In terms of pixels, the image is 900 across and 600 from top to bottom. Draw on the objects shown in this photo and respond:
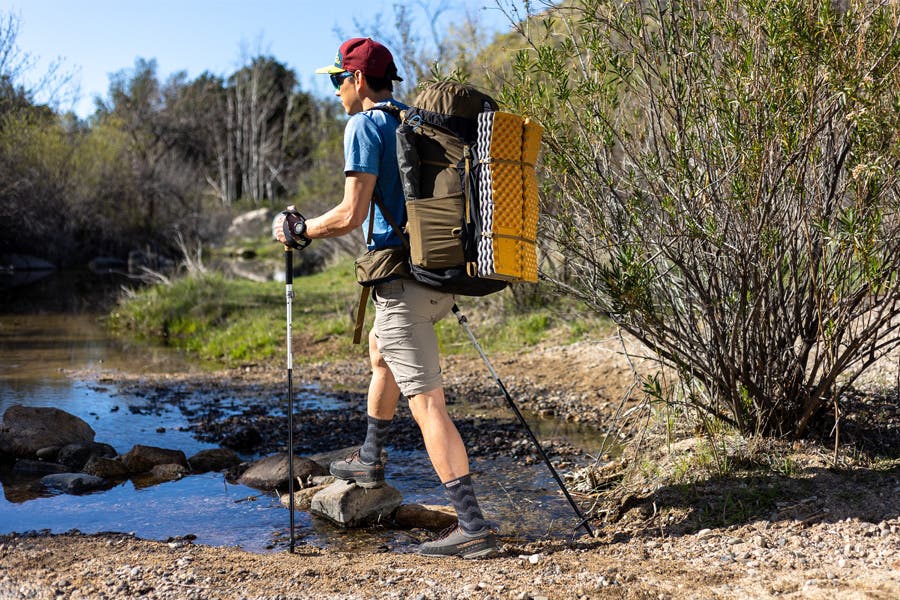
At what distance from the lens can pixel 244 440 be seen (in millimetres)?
7516

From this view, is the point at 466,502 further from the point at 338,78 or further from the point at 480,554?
the point at 338,78

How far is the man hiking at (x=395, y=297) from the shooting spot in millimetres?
4211

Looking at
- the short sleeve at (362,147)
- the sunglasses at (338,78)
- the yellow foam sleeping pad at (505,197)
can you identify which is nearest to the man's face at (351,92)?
the sunglasses at (338,78)

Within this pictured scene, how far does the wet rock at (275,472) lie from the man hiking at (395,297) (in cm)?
195

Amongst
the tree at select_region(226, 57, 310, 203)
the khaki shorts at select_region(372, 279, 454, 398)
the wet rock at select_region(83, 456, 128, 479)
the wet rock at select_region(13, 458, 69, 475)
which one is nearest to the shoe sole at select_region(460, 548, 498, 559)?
the khaki shorts at select_region(372, 279, 454, 398)

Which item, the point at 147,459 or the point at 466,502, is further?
the point at 147,459

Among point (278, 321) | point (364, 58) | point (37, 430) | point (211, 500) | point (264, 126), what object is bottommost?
point (211, 500)

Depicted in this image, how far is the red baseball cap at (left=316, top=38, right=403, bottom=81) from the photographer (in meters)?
4.38

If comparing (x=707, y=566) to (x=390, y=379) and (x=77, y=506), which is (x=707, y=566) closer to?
(x=390, y=379)

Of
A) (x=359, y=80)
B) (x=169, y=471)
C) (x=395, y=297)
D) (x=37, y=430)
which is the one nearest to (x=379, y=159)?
(x=359, y=80)

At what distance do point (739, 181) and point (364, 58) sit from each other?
2010 mm

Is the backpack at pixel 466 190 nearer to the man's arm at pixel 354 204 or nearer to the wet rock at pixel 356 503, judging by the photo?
the man's arm at pixel 354 204

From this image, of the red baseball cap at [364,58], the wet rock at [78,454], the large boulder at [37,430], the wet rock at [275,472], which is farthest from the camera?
the large boulder at [37,430]

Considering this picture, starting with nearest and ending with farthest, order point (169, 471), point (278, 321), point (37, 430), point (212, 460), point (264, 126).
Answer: point (169, 471) < point (212, 460) < point (37, 430) < point (278, 321) < point (264, 126)
